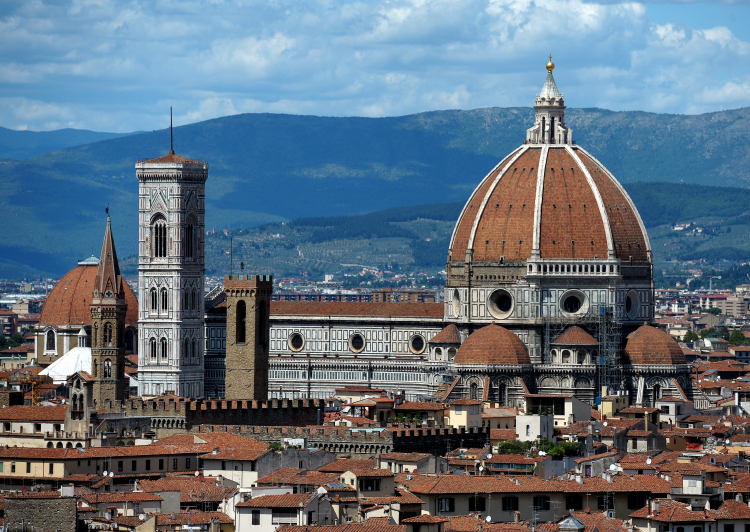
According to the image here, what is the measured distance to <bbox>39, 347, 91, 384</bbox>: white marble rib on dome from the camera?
12794cm

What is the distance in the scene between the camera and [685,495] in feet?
206

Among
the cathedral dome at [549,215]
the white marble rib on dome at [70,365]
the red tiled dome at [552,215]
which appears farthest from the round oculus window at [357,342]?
the white marble rib on dome at [70,365]

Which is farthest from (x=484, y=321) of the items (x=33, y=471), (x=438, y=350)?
(x=33, y=471)

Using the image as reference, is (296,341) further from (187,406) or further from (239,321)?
(187,406)

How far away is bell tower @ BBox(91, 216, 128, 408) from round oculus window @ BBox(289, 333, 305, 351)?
1795 cm

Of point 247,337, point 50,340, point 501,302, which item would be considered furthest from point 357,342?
point 50,340

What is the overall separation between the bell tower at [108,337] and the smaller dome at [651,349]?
2710cm

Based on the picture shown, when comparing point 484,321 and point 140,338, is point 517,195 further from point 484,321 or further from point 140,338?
point 140,338

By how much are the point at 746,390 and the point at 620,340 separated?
10.2 meters

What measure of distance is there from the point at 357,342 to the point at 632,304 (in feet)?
56.3

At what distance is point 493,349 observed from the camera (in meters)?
118

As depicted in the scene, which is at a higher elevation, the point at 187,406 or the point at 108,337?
the point at 108,337

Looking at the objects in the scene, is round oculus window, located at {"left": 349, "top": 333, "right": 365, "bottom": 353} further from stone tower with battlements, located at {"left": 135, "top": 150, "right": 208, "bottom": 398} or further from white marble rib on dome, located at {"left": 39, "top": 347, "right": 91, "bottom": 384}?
white marble rib on dome, located at {"left": 39, "top": 347, "right": 91, "bottom": 384}

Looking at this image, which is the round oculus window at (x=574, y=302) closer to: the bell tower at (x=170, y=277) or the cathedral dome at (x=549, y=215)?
the cathedral dome at (x=549, y=215)
